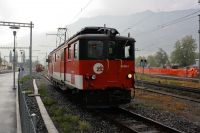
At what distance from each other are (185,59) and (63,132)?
91670 mm

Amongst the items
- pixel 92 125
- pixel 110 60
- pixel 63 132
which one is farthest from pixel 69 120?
pixel 110 60

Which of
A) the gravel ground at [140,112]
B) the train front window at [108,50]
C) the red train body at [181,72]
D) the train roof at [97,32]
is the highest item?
the train roof at [97,32]

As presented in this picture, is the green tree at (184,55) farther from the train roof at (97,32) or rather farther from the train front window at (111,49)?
the train front window at (111,49)

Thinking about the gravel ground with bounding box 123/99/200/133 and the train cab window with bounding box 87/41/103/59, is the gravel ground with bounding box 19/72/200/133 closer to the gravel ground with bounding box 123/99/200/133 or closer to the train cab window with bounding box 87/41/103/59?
the gravel ground with bounding box 123/99/200/133

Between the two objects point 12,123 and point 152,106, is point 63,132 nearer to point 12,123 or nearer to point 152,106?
point 12,123

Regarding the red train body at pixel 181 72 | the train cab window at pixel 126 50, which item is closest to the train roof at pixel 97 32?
the train cab window at pixel 126 50

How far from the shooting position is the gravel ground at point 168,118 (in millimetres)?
10809

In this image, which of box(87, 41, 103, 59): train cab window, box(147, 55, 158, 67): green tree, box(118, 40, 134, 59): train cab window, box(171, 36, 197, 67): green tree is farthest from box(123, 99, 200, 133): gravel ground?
box(147, 55, 158, 67): green tree

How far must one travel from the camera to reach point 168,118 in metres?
12.6

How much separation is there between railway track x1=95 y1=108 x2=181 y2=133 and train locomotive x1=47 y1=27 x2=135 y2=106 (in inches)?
22.7

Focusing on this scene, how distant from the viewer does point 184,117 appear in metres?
13.0

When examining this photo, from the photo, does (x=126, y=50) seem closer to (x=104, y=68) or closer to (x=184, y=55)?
(x=104, y=68)

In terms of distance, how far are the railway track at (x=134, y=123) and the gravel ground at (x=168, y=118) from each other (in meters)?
0.63

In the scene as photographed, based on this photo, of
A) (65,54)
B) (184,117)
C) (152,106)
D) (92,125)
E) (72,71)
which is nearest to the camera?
(92,125)
